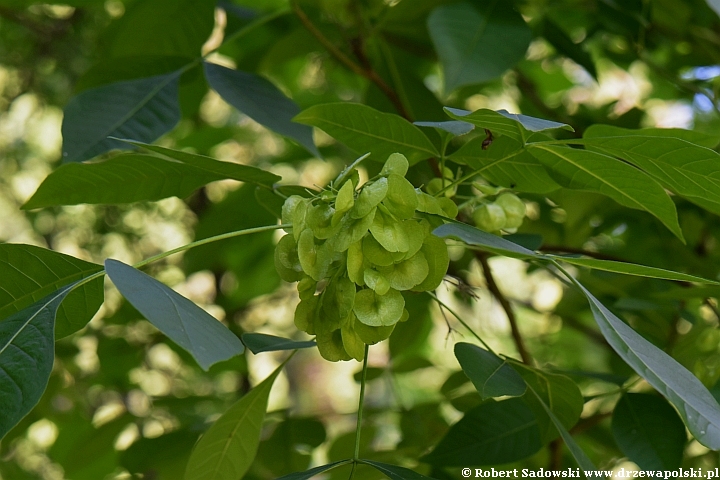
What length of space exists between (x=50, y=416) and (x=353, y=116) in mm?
938

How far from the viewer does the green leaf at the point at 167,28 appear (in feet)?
2.97

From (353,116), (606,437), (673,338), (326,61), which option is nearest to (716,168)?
(353,116)

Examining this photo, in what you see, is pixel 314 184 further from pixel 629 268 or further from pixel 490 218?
pixel 629 268

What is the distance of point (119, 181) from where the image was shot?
0.62 m

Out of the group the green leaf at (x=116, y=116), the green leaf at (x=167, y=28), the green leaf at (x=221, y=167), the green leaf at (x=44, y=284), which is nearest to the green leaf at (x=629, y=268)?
the green leaf at (x=221, y=167)

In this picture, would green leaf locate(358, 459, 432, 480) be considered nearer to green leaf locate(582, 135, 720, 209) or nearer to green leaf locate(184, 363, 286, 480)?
green leaf locate(184, 363, 286, 480)

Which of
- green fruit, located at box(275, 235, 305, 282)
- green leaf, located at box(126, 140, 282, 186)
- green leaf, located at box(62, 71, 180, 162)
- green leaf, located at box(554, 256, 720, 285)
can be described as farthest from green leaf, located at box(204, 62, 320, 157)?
green leaf, located at box(554, 256, 720, 285)

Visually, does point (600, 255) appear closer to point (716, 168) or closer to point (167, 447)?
point (716, 168)

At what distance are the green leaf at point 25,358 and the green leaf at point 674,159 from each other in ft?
1.25

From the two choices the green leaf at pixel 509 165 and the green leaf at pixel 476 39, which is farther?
the green leaf at pixel 476 39

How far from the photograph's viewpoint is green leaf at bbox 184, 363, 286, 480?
615 mm

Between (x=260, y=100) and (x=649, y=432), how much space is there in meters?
0.52

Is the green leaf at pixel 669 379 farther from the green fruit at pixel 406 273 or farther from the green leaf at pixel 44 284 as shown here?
the green leaf at pixel 44 284

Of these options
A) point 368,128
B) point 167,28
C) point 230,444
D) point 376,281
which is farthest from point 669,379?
point 167,28
